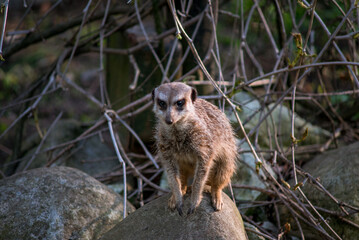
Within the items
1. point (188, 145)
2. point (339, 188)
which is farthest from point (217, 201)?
point (339, 188)

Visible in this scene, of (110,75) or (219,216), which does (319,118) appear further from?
(219,216)

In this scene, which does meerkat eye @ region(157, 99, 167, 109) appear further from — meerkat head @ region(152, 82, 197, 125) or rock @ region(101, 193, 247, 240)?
rock @ region(101, 193, 247, 240)

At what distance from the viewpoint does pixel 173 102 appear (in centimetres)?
323

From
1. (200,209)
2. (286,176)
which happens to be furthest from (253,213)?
(200,209)

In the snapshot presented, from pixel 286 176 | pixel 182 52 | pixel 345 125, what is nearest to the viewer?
pixel 286 176

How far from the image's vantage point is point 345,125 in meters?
6.08

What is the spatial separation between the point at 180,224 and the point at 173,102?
3.05 feet

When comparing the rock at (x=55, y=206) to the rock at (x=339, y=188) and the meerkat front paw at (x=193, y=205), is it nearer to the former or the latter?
the meerkat front paw at (x=193, y=205)

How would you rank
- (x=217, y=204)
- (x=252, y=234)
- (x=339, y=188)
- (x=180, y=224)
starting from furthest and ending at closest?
(x=339, y=188) < (x=252, y=234) < (x=217, y=204) < (x=180, y=224)

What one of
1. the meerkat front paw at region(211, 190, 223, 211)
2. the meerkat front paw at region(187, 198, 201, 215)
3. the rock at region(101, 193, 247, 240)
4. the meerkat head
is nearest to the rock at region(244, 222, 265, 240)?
the rock at region(101, 193, 247, 240)

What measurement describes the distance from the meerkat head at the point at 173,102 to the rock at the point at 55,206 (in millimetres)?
1114

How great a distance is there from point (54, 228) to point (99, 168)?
2430 millimetres

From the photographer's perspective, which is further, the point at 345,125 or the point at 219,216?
the point at 345,125

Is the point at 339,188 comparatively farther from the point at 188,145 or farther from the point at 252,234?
the point at 188,145
